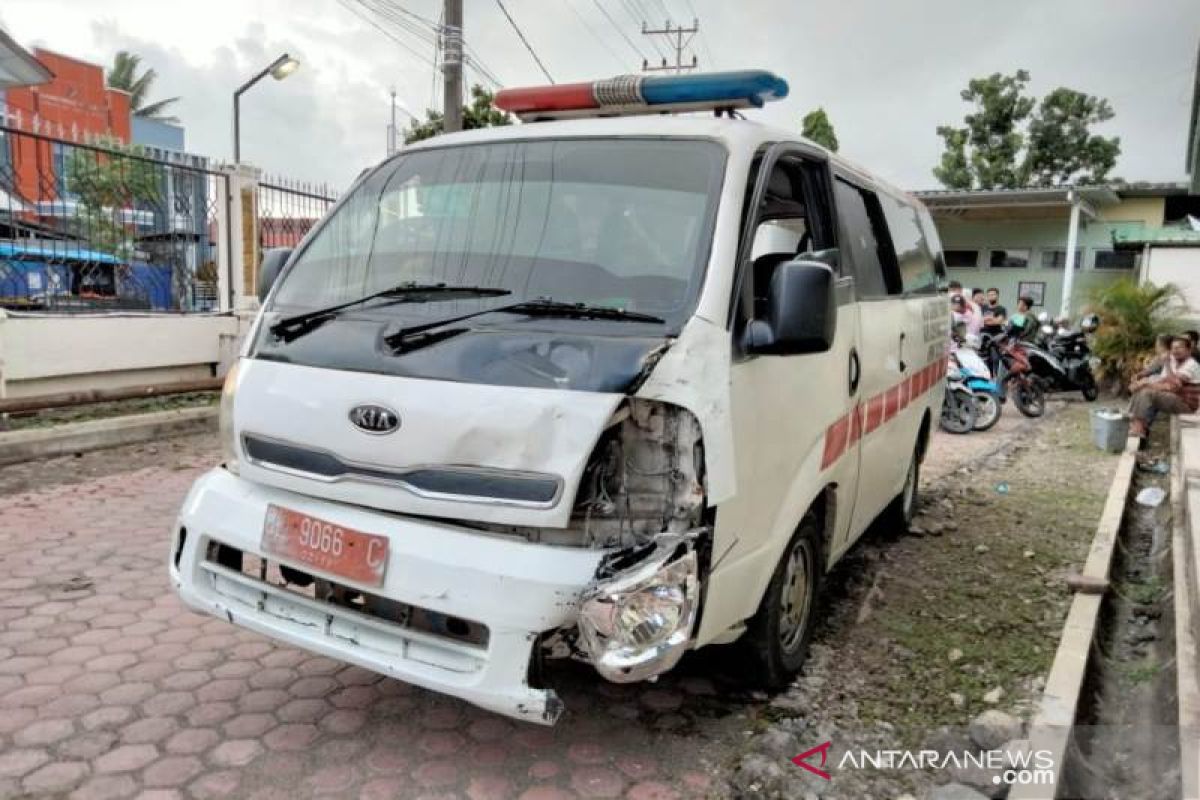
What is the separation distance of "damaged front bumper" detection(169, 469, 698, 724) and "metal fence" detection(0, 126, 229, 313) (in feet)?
20.5

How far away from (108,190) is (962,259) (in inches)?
758

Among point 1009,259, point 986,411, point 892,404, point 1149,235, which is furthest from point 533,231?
point 1009,259

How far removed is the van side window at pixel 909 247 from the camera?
4484mm

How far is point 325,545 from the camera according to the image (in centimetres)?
247

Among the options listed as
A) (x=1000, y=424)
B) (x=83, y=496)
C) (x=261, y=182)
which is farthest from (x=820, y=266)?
(x=1000, y=424)

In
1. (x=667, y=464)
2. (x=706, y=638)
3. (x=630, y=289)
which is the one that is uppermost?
(x=630, y=289)

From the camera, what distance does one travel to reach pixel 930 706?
10.5ft

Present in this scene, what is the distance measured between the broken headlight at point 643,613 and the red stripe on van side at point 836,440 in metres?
1.08

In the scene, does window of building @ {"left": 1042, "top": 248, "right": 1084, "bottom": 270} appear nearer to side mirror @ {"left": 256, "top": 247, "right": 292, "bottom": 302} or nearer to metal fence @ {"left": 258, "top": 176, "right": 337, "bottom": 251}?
metal fence @ {"left": 258, "top": 176, "right": 337, "bottom": 251}

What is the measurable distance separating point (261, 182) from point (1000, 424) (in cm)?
899

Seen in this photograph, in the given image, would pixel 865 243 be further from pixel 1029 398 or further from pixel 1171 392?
pixel 1029 398

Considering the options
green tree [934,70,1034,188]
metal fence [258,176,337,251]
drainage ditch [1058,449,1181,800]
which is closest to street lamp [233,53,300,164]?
metal fence [258,176,337,251]

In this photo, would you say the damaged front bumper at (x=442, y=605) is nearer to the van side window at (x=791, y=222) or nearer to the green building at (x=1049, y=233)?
the van side window at (x=791, y=222)

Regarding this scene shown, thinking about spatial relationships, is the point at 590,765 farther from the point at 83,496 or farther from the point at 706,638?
the point at 83,496
